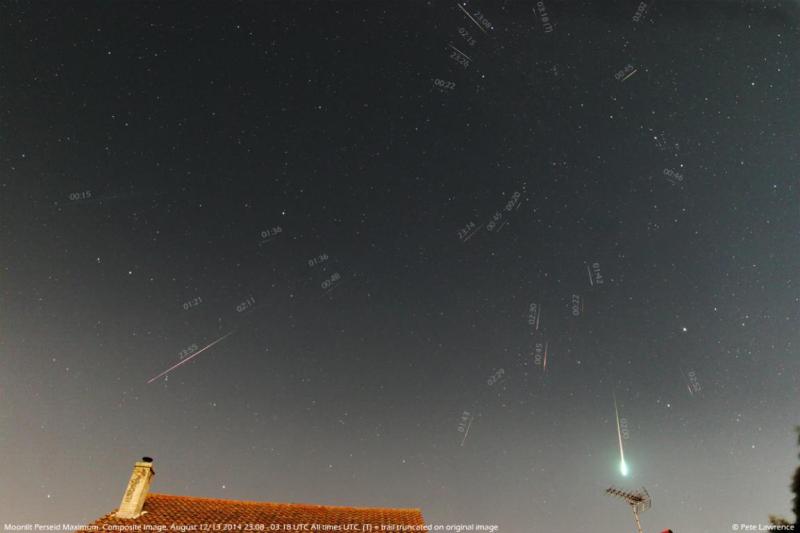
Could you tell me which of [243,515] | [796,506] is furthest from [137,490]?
[796,506]

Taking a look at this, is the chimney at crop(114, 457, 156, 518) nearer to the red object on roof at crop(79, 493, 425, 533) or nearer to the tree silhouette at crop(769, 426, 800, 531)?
the red object on roof at crop(79, 493, 425, 533)

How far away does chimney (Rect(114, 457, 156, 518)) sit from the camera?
16.8 metres

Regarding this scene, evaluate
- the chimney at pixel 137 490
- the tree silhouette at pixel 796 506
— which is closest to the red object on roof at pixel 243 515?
the chimney at pixel 137 490

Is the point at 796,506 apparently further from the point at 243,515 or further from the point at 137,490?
the point at 137,490

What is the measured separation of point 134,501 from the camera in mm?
17000

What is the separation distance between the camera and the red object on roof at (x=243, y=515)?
54.2ft

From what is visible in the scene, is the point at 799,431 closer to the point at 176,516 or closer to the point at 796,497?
the point at 796,497

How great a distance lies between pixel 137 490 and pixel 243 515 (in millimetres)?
4226

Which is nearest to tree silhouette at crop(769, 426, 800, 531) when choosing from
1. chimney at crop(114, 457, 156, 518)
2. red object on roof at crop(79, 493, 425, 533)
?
red object on roof at crop(79, 493, 425, 533)

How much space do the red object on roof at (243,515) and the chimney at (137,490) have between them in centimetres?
28

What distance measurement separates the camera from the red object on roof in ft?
54.2

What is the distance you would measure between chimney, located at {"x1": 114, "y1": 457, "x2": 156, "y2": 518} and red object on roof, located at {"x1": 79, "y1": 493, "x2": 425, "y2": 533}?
0.90 feet

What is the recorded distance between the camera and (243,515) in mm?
18062

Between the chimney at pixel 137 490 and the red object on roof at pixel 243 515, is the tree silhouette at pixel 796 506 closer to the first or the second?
the red object on roof at pixel 243 515
